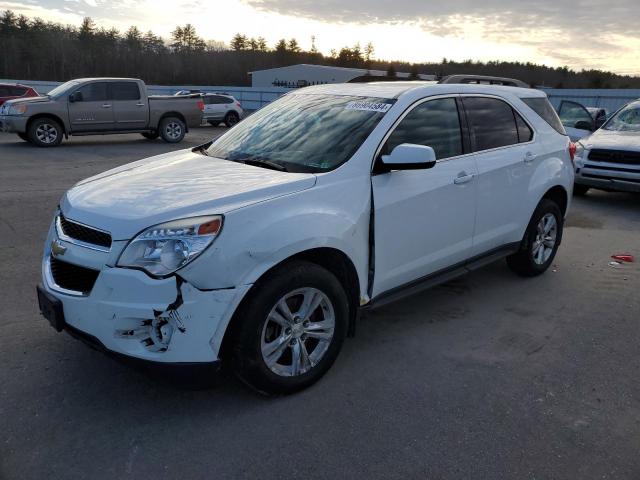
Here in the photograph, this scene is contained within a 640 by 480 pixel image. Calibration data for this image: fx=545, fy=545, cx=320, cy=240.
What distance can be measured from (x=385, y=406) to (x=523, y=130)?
9.77 ft

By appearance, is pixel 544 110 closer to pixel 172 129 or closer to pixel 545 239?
pixel 545 239

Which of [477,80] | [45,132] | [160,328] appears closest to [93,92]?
[45,132]

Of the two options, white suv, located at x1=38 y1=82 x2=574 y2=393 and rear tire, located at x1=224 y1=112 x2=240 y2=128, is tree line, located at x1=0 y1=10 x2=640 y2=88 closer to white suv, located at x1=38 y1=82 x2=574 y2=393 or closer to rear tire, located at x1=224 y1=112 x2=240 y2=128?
rear tire, located at x1=224 y1=112 x2=240 y2=128

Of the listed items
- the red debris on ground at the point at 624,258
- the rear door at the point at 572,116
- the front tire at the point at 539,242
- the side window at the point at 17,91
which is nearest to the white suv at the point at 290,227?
the front tire at the point at 539,242

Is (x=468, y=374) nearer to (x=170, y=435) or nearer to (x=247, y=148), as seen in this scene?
(x=170, y=435)

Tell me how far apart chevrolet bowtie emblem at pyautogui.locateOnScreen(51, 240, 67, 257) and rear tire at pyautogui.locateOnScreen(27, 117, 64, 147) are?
523 inches

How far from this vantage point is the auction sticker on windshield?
147 inches

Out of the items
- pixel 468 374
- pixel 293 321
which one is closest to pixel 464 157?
pixel 468 374

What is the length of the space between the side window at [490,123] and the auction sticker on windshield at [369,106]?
892 mm

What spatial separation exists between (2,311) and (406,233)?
310cm

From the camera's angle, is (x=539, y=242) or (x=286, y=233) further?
(x=539, y=242)

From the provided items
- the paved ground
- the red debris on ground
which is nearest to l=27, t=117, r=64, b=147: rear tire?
the paved ground

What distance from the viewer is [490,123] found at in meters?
4.50

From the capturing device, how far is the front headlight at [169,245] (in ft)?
8.73
